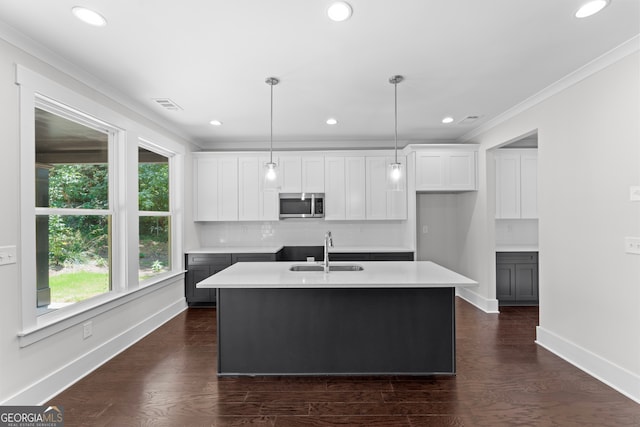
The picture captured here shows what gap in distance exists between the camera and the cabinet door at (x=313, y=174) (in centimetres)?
539

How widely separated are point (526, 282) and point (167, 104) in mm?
5164

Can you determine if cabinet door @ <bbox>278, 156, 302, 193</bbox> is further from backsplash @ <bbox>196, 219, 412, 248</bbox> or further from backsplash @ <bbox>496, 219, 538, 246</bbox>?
backsplash @ <bbox>496, 219, 538, 246</bbox>

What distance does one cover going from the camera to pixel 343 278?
8.80 ft

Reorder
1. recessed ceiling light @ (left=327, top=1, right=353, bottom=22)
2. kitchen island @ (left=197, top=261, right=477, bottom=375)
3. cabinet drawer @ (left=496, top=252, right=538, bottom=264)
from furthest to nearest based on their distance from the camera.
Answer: cabinet drawer @ (left=496, top=252, right=538, bottom=264)
kitchen island @ (left=197, top=261, right=477, bottom=375)
recessed ceiling light @ (left=327, top=1, right=353, bottom=22)

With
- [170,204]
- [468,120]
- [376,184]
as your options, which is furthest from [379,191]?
[170,204]

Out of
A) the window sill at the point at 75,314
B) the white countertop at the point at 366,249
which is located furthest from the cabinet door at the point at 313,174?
the window sill at the point at 75,314

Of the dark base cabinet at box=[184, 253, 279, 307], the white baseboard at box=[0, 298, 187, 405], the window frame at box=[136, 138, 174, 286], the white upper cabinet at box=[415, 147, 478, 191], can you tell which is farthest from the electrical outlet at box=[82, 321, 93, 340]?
the white upper cabinet at box=[415, 147, 478, 191]

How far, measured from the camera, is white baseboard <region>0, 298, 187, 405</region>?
7.69 ft

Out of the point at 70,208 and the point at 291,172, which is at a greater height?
the point at 291,172

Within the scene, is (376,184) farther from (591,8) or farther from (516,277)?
(591,8)

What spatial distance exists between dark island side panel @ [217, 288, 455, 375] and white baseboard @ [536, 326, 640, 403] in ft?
3.68

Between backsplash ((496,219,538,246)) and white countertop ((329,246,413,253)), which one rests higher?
backsplash ((496,219,538,246))

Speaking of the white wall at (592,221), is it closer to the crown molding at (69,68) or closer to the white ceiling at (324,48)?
the white ceiling at (324,48)

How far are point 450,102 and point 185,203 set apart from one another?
3.77 m
